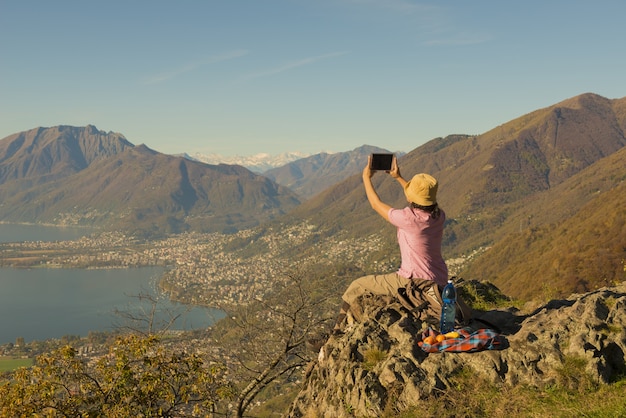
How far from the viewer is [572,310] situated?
9.99m

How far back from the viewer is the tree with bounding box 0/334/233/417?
1043cm

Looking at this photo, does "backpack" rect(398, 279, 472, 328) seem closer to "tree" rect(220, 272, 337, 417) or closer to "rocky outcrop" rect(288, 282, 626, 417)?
"rocky outcrop" rect(288, 282, 626, 417)

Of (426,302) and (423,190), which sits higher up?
(423,190)

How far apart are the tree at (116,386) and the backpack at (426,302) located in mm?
5687

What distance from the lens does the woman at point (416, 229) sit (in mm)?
9070

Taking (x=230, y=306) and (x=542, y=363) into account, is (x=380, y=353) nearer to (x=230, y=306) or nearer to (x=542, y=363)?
(x=542, y=363)

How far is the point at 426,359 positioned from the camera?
354 inches

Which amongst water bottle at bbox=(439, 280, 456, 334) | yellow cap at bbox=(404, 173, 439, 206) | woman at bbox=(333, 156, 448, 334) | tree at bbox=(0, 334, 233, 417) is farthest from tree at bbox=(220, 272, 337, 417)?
yellow cap at bbox=(404, 173, 439, 206)

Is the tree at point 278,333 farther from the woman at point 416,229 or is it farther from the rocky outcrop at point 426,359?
the woman at point 416,229

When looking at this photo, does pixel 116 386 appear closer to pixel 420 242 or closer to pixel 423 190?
pixel 420 242

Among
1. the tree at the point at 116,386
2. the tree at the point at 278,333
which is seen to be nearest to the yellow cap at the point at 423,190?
the tree at the point at 278,333

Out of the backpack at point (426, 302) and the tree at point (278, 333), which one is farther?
the tree at point (278, 333)

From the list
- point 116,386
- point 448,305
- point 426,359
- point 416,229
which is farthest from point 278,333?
point 416,229

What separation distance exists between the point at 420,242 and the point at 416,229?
0.41m
